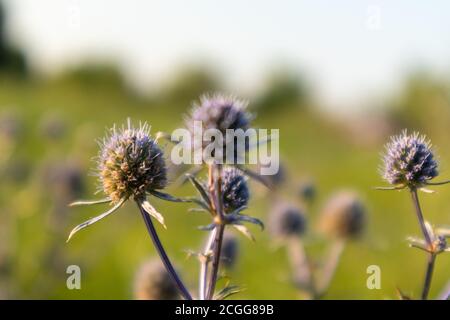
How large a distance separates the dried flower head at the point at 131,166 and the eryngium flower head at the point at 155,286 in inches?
31.5

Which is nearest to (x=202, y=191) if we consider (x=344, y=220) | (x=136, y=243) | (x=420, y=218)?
(x=420, y=218)

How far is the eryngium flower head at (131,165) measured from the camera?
6.57ft

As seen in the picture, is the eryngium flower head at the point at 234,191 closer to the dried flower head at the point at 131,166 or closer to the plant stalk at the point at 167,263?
the dried flower head at the point at 131,166

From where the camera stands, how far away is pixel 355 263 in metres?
7.44

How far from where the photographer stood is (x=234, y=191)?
6.88ft

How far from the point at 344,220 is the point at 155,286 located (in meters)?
1.83

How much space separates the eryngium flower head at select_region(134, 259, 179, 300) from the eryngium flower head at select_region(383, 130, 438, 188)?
1192 mm

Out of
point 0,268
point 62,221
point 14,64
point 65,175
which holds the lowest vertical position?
point 0,268

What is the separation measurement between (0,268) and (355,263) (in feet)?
14.4

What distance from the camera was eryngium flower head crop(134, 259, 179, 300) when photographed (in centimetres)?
271

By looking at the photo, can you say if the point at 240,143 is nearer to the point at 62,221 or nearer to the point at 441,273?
the point at 62,221

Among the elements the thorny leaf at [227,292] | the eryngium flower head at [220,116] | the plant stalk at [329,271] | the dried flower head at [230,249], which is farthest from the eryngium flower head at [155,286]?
the eryngium flower head at [220,116]

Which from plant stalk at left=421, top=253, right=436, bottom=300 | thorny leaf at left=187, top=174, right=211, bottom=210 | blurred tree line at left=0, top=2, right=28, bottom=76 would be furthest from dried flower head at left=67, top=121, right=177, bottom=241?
blurred tree line at left=0, top=2, right=28, bottom=76
